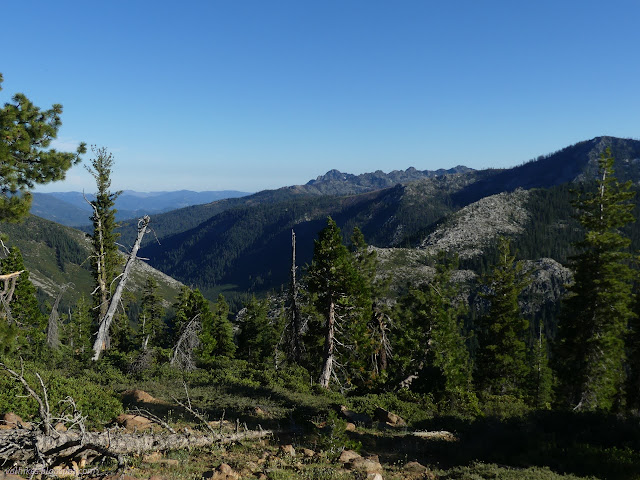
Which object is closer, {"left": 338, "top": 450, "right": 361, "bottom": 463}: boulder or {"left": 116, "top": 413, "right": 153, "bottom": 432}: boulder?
{"left": 338, "top": 450, "right": 361, "bottom": 463}: boulder

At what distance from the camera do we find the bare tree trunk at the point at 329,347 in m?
25.7

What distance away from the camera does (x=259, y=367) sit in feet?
102

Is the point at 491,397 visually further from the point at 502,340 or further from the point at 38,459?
the point at 38,459

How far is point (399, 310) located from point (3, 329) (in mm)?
35185

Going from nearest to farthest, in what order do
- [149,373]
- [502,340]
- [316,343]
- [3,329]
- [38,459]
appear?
[38,459] < [3,329] < [149,373] < [316,343] < [502,340]

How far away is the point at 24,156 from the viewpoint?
1266 cm

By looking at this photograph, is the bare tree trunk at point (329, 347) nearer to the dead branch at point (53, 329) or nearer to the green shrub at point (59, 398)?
the green shrub at point (59, 398)

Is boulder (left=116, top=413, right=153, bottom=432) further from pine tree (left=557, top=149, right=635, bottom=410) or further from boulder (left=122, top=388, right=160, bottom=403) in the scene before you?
pine tree (left=557, top=149, right=635, bottom=410)

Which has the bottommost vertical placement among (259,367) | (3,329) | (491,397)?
(491,397)

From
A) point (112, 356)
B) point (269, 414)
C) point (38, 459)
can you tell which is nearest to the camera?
point (38, 459)

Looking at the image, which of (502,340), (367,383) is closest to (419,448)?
(367,383)

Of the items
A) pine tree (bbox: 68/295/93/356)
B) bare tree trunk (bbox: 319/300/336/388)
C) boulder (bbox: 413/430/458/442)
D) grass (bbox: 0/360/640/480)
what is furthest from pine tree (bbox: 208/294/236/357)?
boulder (bbox: 413/430/458/442)

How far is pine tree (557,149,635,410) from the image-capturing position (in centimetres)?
2553

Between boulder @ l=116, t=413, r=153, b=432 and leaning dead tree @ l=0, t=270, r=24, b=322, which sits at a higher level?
leaning dead tree @ l=0, t=270, r=24, b=322
